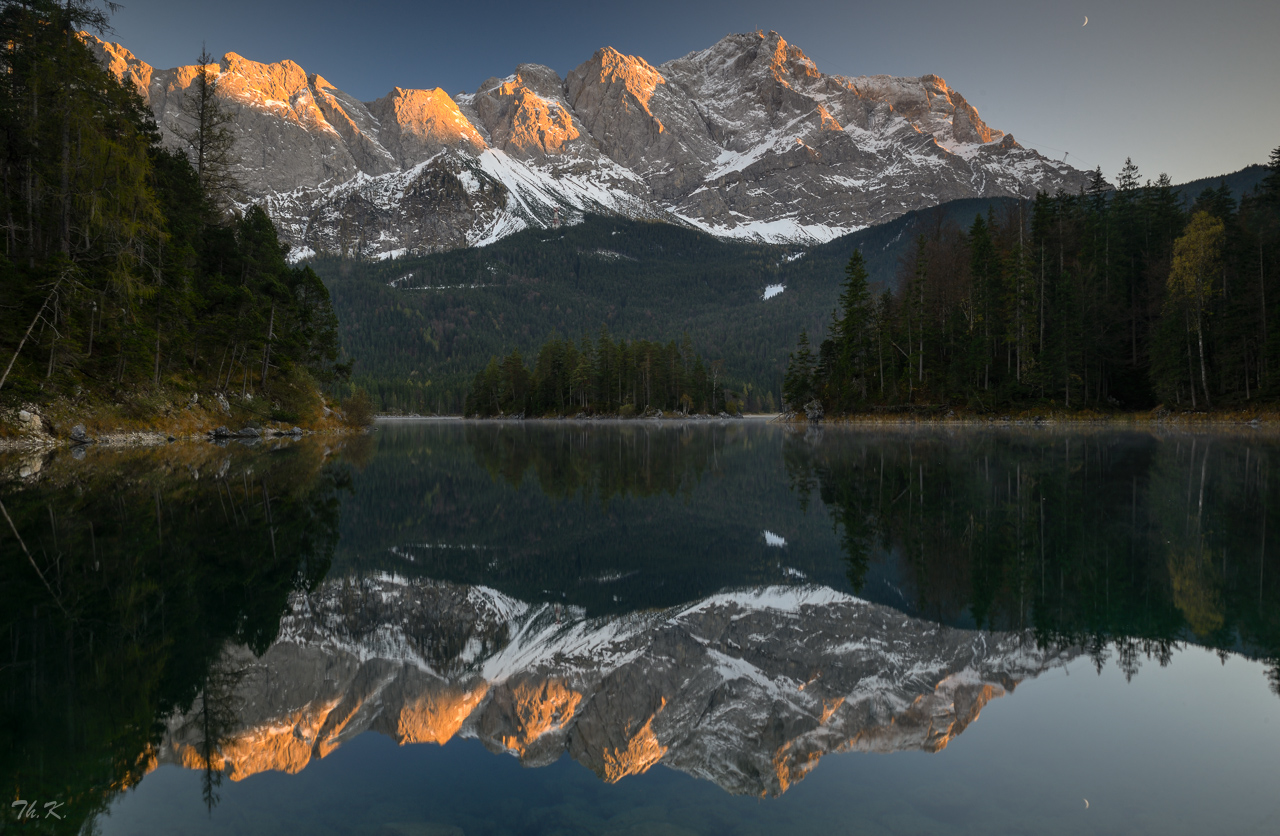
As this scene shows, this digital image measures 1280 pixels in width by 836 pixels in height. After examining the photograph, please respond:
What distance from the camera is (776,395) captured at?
167 metres

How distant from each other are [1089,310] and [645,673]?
60.4m

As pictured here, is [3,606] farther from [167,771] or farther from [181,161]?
[181,161]

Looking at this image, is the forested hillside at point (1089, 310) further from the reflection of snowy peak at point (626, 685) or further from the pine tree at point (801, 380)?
the reflection of snowy peak at point (626, 685)

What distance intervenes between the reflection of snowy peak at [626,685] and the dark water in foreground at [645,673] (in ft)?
0.12

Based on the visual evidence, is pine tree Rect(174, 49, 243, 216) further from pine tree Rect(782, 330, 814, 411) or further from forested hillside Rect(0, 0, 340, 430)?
pine tree Rect(782, 330, 814, 411)

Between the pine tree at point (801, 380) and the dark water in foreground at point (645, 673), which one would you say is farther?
the pine tree at point (801, 380)

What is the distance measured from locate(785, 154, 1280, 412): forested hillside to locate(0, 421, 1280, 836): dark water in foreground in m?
43.5

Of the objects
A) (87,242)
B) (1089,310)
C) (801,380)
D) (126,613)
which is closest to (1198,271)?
(1089,310)

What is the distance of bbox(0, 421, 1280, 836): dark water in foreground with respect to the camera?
13.5ft

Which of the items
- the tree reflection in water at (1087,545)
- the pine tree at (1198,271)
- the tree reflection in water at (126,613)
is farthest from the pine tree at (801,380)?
the tree reflection in water at (126,613)

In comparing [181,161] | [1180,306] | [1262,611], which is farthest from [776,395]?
[1262,611]

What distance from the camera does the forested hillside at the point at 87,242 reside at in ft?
90.9

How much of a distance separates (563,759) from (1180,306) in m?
59.4

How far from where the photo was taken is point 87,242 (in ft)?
96.7
